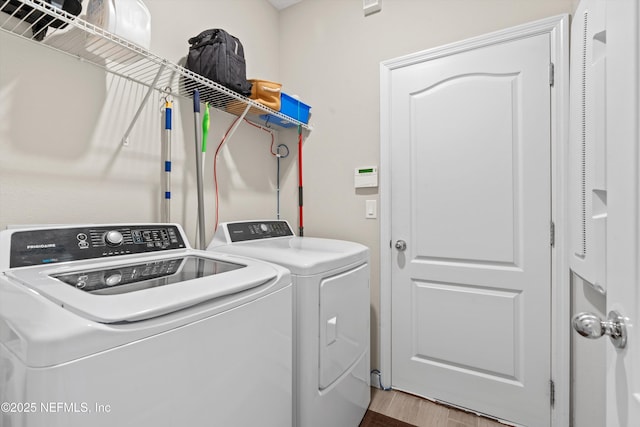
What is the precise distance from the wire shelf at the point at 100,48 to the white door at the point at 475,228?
1.14 metres

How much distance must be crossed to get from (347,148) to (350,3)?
1.05 m

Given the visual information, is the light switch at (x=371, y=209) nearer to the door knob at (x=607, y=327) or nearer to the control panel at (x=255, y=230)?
the control panel at (x=255, y=230)

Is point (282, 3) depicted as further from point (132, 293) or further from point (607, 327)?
point (607, 327)

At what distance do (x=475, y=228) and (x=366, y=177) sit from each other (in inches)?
30.0

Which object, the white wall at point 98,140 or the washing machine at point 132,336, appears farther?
the white wall at point 98,140

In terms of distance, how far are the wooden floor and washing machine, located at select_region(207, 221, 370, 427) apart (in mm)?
168

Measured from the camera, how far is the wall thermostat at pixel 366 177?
211 cm

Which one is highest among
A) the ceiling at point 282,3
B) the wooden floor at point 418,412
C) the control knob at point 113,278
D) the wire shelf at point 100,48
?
the ceiling at point 282,3

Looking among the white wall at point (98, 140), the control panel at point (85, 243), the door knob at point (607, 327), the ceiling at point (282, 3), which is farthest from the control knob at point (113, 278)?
the ceiling at point (282, 3)

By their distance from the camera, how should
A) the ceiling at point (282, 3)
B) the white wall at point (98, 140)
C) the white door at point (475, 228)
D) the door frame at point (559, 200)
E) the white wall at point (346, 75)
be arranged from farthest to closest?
1. the ceiling at point (282, 3)
2. the white wall at point (346, 75)
3. the white door at point (475, 228)
4. the door frame at point (559, 200)
5. the white wall at point (98, 140)

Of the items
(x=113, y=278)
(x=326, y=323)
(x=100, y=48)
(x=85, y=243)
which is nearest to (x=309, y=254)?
(x=326, y=323)

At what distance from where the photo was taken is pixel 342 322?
1458mm

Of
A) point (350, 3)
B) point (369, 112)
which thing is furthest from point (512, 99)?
point (350, 3)

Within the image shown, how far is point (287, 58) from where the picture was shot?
251cm
